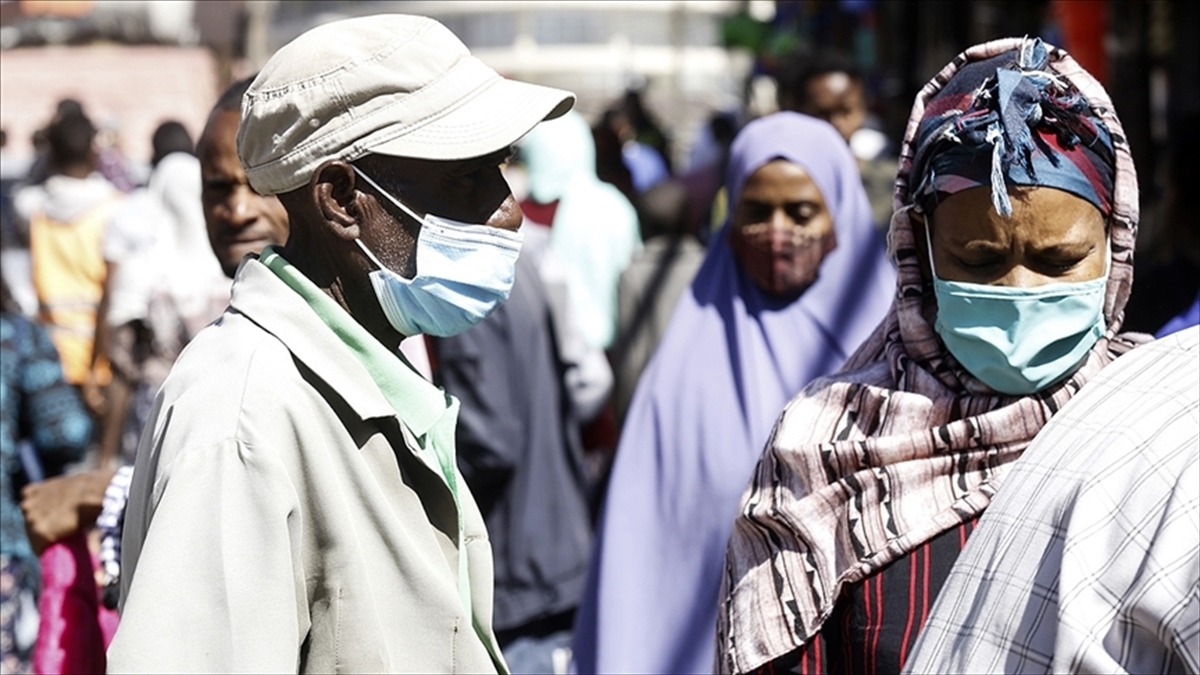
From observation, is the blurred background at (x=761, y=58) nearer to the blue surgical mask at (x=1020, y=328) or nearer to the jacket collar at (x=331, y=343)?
the blue surgical mask at (x=1020, y=328)

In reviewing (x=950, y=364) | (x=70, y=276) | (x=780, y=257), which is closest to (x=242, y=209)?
(x=780, y=257)

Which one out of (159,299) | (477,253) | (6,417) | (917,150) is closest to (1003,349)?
(917,150)

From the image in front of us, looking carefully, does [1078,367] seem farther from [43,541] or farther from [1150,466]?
[43,541]

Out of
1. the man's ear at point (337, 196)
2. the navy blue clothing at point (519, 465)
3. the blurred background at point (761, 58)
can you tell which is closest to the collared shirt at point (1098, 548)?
the man's ear at point (337, 196)

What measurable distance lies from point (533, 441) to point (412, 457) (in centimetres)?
232

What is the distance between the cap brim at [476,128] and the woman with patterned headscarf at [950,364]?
0.73 metres

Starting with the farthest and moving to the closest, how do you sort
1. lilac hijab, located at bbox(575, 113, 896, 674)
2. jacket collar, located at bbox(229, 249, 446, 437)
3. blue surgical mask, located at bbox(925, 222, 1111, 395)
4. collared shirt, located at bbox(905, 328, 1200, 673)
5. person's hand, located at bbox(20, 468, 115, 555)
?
lilac hijab, located at bbox(575, 113, 896, 674) → person's hand, located at bbox(20, 468, 115, 555) → blue surgical mask, located at bbox(925, 222, 1111, 395) → jacket collar, located at bbox(229, 249, 446, 437) → collared shirt, located at bbox(905, 328, 1200, 673)

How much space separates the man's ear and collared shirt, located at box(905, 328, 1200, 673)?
80 cm

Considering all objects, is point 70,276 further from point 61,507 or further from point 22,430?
point 61,507

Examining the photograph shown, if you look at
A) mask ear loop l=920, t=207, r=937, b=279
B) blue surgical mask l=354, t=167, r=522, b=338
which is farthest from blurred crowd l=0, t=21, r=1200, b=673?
blue surgical mask l=354, t=167, r=522, b=338

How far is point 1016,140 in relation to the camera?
2328 millimetres

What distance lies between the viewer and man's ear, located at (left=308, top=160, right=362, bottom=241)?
1915 mm

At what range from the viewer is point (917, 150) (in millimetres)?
2523

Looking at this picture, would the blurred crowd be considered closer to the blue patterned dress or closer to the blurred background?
the blue patterned dress
